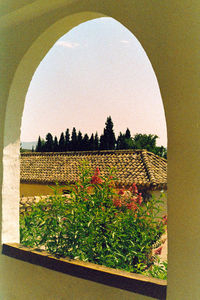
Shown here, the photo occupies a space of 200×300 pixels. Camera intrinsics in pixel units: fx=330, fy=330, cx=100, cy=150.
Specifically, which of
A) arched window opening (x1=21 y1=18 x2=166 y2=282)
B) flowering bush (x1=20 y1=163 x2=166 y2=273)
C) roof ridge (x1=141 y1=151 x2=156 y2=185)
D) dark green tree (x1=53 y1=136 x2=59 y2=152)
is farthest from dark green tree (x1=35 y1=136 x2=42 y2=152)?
flowering bush (x1=20 y1=163 x2=166 y2=273)

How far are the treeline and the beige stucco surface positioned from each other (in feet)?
65.1

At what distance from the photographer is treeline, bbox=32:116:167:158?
23.6 metres

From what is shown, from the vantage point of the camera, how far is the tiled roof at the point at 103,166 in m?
12.9

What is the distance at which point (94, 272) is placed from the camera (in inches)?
79.4

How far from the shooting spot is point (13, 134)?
2787mm

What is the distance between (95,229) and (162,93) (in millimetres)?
1195

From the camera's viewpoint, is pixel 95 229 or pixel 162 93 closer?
pixel 162 93

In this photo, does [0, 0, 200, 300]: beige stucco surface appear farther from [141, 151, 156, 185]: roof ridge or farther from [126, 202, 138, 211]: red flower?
[141, 151, 156, 185]: roof ridge

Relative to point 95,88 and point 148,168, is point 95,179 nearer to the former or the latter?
point 148,168

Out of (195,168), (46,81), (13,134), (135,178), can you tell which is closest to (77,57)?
(46,81)

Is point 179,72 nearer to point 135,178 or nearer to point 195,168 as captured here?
point 195,168

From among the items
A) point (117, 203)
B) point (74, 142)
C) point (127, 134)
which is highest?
point (127, 134)

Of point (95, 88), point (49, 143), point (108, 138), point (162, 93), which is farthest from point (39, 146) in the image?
point (162, 93)

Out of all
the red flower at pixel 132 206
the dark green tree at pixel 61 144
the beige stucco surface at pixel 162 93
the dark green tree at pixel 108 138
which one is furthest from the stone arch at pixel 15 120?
the dark green tree at pixel 61 144
